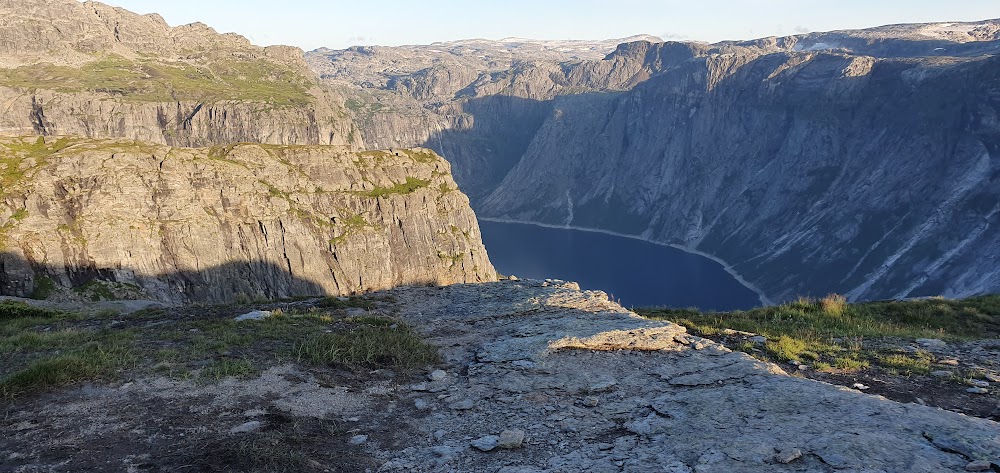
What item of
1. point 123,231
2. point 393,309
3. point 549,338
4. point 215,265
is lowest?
point 215,265

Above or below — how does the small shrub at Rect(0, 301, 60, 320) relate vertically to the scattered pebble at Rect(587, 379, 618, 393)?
below

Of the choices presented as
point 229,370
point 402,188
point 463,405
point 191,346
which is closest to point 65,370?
point 229,370

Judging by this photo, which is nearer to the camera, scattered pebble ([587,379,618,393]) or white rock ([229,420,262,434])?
white rock ([229,420,262,434])

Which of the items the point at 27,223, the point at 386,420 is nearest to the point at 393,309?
the point at 386,420

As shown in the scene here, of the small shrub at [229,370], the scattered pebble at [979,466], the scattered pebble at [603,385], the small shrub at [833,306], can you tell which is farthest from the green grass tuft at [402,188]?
the scattered pebble at [979,466]

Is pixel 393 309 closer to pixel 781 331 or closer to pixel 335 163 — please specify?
pixel 781 331

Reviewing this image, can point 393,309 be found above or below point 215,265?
above

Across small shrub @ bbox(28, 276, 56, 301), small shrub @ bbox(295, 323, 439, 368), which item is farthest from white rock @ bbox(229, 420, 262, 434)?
small shrub @ bbox(28, 276, 56, 301)

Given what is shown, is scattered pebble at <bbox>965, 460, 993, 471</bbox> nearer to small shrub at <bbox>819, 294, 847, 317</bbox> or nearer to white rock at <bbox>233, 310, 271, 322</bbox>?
small shrub at <bbox>819, 294, 847, 317</bbox>
